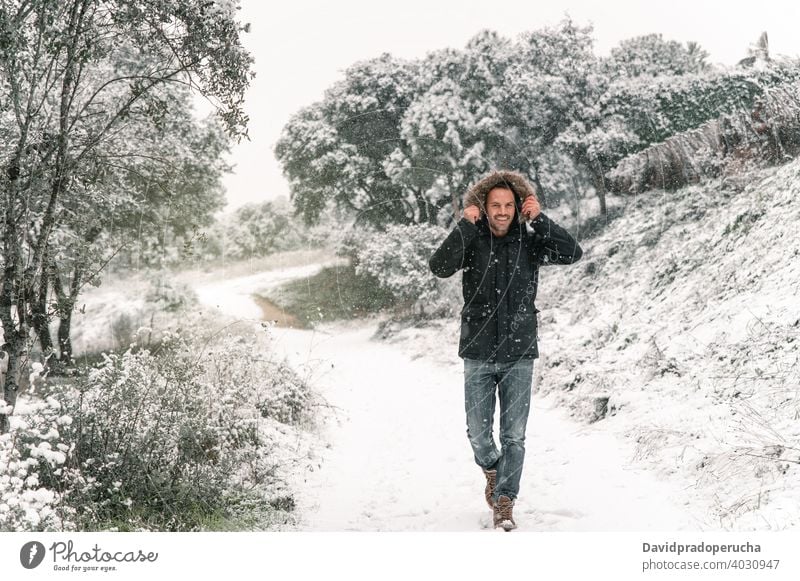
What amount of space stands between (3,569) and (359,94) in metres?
4.20

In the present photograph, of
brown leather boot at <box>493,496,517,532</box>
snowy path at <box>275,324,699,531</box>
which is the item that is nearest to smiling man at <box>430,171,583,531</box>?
brown leather boot at <box>493,496,517,532</box>

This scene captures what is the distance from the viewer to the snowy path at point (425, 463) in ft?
12.1

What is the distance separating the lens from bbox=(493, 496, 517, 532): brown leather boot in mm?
3432

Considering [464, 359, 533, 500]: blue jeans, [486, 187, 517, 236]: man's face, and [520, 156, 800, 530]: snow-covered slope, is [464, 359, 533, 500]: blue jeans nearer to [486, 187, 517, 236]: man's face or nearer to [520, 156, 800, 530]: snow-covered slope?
[486, 187, 517, 236]: man's face

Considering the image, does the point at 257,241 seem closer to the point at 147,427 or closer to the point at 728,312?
the point at 147,427

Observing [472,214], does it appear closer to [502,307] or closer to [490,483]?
[502,307]

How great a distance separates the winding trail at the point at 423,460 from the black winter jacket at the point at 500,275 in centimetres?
113

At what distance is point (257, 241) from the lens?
570 centimetres

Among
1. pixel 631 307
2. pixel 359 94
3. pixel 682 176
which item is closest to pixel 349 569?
pixel 359 94

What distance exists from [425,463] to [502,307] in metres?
1.66

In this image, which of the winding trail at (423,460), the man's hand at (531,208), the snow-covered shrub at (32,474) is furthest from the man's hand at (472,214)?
the snow-covered shrub at (32,474)

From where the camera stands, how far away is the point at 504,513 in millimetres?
3445

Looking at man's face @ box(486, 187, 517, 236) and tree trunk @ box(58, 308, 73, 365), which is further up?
man's face @ box(486, 187, 517, 236)

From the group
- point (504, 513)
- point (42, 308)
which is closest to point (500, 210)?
point (504, 513)
